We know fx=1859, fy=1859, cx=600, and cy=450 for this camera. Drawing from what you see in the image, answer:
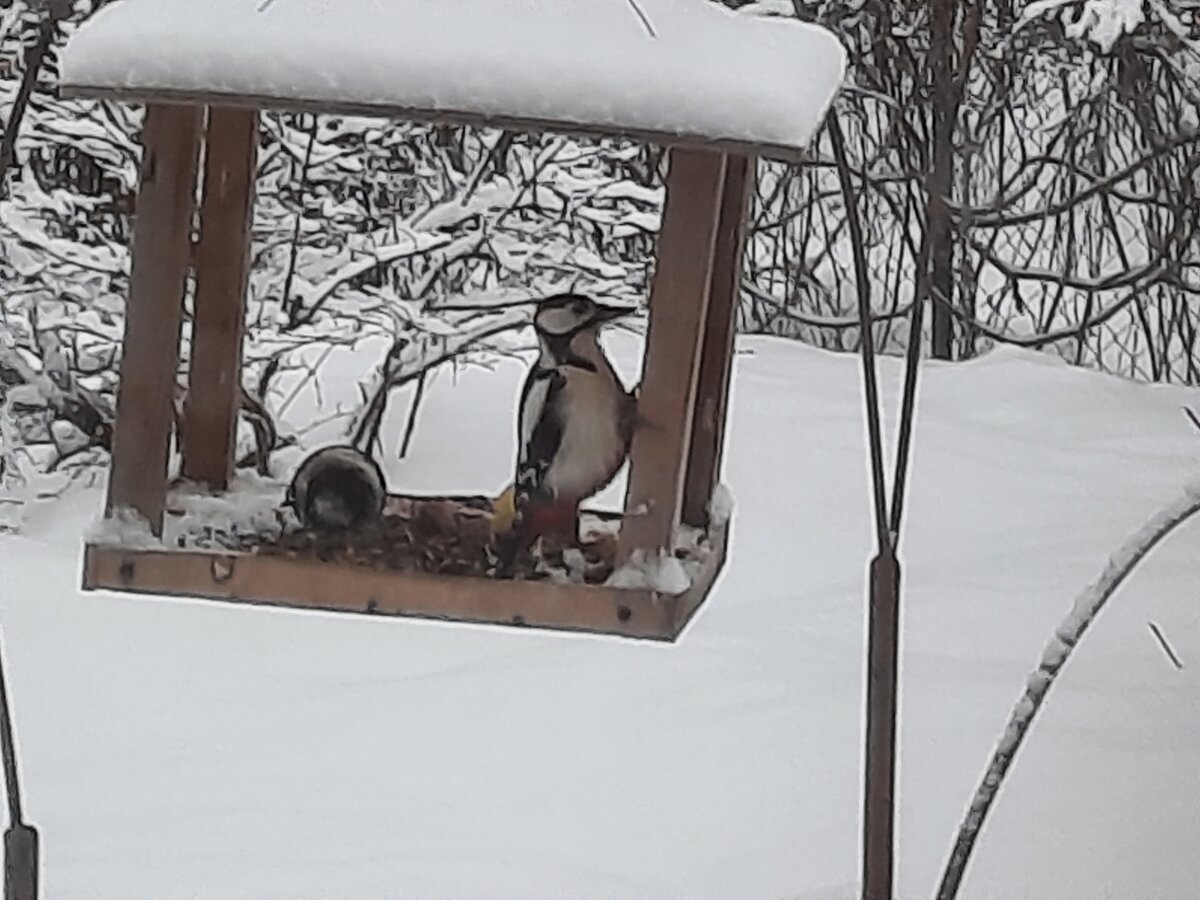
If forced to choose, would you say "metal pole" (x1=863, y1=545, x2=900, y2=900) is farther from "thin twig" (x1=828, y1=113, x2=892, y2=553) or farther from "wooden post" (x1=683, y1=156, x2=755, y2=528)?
"wooden post" (x1=683, y1=156, x2=755, y2=528)

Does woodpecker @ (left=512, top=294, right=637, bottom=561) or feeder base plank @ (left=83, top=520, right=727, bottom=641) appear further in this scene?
woodpecker @ (left=512, top=294, right=637, bottom=561)

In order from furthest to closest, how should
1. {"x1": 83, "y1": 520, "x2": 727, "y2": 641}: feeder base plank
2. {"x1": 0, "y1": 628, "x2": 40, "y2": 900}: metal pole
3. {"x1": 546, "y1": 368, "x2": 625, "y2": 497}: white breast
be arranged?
{"x1": 546, "y1": 368, "x2": 625, "y2": 497}: white breast < {"x1": 83, "y1": 520, "x2": 727, "y2": 641}: feeder base plank < {"x1": 0, "y1": 628, "x2": 40, "y2": 900}: metal pole

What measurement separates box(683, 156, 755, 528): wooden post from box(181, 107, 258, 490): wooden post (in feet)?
1.45

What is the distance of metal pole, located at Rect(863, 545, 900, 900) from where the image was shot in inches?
33.0

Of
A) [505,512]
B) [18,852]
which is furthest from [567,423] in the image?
[18,852]

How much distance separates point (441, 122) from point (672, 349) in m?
0.29

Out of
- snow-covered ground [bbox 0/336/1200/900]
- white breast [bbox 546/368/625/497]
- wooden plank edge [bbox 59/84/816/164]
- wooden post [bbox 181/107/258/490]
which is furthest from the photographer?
snow-covered ground [bbox 0/336/1200/900]

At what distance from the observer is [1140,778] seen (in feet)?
8.50

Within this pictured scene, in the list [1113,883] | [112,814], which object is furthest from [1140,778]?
[112,814]

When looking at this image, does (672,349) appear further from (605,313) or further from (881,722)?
(881,722)

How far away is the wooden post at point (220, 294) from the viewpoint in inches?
68.4

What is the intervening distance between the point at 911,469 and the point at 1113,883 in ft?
5.78

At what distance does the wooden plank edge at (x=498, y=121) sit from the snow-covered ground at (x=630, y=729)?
1.18 metres

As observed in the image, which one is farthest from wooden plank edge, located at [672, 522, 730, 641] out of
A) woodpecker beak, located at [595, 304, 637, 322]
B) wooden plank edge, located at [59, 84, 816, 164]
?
wooden plank edge, located at [59, 84, 816, 164]
